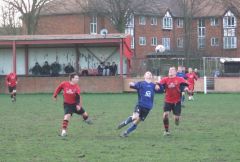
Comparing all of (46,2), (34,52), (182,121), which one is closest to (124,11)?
(46,2)

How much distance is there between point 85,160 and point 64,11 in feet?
228

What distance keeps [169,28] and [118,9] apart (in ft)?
87.4

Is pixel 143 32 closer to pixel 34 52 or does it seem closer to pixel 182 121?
pixel 34 52

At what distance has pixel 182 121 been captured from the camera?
18797 millimetres

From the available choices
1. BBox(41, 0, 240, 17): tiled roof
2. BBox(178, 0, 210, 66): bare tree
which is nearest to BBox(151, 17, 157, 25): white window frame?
BBox(41, 0, 240, 17): tiled roof

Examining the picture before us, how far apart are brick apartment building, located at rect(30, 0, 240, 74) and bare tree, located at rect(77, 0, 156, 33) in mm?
11540

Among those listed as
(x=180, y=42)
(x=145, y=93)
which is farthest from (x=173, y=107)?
(x=180, y=42)

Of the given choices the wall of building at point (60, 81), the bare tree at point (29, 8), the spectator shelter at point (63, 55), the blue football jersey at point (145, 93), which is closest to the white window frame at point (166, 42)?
the bare tree at point (29, 8)

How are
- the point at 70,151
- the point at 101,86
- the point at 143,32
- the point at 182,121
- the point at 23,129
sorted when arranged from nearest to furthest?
1. the point at 70,151
2. the point at 23,129
3. the point at 182,121
4. the point at 101,86
5. the point at 143,32

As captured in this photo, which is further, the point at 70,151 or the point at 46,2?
the point at 46,2

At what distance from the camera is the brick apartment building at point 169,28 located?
7875 cm

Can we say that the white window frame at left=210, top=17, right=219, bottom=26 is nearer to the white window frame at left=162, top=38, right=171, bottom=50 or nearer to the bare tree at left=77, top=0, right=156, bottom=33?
the white window frame at left=162, top=38, right=171, bottom=50

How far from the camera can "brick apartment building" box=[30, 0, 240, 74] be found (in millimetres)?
78750

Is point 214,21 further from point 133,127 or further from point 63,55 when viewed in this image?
point 133,127
